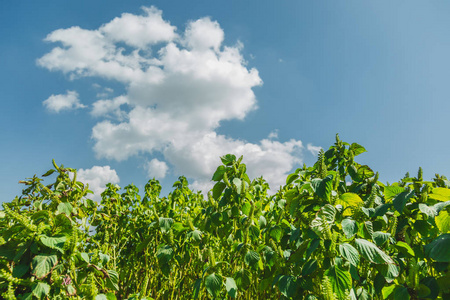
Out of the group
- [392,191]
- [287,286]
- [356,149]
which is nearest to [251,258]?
[287,286]

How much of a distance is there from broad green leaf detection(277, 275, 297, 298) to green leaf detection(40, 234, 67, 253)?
3.61ft

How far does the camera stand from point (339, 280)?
1374 millimetres

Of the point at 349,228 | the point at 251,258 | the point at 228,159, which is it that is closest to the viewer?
the point at 349,228

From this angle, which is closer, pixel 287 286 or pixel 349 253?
pixel 349 253

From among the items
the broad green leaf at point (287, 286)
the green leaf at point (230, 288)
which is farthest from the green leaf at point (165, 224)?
the broad green leaf at point (287, 286)

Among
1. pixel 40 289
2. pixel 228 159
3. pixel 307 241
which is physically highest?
pixel 228 159

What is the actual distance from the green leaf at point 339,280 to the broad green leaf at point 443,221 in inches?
18.8

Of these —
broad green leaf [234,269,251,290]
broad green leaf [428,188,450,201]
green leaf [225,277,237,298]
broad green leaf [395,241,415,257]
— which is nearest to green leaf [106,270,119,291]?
green leaf [225,277,237,298]

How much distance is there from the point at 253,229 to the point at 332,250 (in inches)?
30.7

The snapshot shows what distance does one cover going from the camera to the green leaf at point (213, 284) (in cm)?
183

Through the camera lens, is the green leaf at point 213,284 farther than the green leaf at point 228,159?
No

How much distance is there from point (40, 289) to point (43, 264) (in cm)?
12

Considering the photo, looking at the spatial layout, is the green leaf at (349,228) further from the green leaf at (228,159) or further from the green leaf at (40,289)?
the green leaf at (40,289)

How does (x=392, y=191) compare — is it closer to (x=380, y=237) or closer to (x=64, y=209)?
(x=380, y=237)
